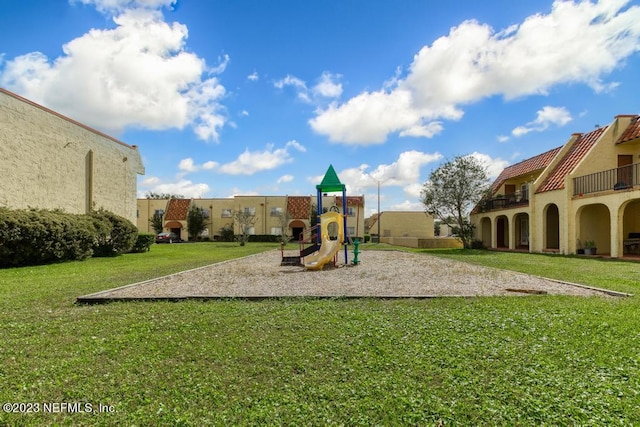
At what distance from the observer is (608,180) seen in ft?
62.4

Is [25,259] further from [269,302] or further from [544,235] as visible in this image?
[544,235]

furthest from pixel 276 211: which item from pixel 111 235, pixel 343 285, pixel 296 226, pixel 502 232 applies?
pixel 343 285

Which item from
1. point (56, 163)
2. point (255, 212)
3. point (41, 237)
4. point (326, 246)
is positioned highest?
point (56, 163)

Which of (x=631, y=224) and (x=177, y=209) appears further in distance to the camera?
(x=177, y=209)

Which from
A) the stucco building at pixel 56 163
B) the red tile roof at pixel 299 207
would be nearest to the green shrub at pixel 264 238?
the red tile roof at pixel 299 207

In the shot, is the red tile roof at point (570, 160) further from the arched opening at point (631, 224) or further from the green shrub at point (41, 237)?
the green shrub at point (41, 237)

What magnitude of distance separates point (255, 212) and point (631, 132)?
143ft

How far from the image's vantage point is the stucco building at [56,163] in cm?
1677

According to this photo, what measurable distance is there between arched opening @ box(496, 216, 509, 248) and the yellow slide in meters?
23.0

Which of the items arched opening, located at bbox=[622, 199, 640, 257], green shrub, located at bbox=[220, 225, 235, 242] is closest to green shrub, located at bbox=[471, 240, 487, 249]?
arched opening, located at bbox=[622, 199, 640, 257]

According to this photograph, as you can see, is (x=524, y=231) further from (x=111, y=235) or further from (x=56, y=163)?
(x=56, y=163)

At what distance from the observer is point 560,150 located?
2434cm

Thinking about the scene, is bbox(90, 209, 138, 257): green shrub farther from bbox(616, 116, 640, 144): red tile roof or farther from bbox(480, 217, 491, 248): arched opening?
bbox(616, 116, 640, 144): red tile roof

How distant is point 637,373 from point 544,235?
23044 millimetres
